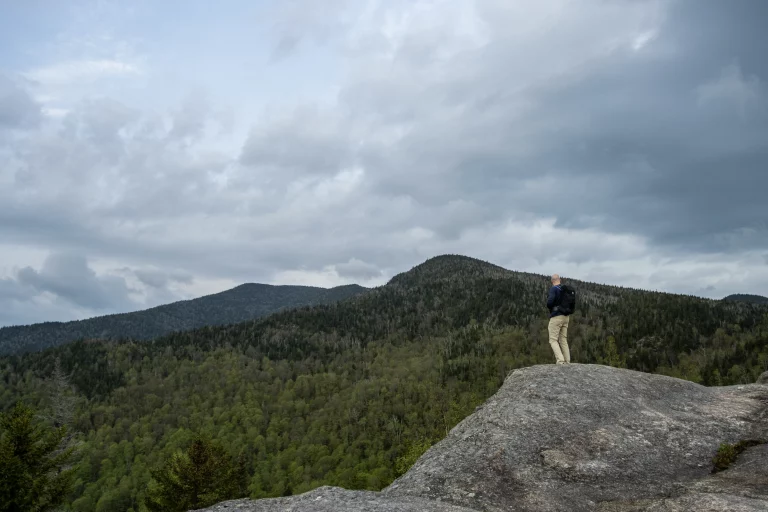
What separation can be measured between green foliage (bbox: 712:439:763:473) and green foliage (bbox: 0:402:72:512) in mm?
47763

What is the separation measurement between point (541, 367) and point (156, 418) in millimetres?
198030

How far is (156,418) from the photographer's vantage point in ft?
595

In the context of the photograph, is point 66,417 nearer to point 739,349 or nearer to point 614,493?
point 614,493

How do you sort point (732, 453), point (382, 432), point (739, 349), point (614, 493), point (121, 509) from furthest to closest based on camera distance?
point (382, 432) < point (739, 349) < point (121, 509) < point (732, 453) < point (614, 493)

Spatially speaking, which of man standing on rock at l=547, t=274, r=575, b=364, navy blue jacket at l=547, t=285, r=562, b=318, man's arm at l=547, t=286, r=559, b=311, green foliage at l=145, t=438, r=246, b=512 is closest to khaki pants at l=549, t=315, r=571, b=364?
man standing on rock at l=547, t=274, r=575, b=364

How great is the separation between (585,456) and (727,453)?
364cm

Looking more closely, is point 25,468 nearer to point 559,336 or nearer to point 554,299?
point 559,336

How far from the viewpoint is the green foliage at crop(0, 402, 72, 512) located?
121 feet

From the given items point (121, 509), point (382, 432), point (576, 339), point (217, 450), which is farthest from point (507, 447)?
point (576, 339)

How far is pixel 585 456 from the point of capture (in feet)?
40.3

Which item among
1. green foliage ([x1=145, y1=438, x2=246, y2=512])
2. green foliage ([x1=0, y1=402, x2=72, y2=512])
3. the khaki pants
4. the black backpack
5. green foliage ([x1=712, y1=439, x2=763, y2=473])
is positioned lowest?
green foliage ([x1=145, y1=438, x2=246, y2=512])

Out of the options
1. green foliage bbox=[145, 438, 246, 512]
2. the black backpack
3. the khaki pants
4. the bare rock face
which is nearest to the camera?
the bare rock face

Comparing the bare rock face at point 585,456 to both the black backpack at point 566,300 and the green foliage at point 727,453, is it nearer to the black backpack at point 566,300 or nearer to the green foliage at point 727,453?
the green foliage at point 727,453

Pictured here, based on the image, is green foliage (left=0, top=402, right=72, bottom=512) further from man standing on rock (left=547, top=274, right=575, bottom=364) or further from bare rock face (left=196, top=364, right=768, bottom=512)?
man standing on rock (left=547, top=274, right=575, bottom=364)
